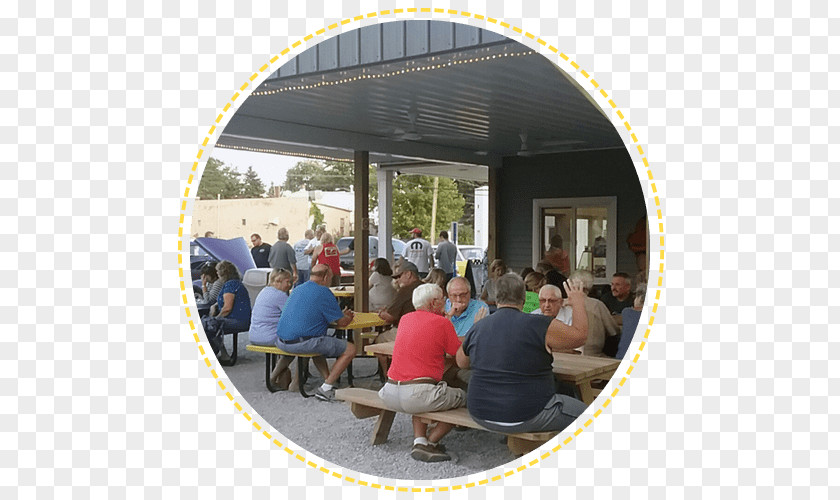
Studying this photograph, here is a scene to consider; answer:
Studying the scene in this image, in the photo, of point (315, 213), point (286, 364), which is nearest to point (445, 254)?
point (286, 364)

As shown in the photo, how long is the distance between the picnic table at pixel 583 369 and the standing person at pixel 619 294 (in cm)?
139

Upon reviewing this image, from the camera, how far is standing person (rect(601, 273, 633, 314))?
674cm

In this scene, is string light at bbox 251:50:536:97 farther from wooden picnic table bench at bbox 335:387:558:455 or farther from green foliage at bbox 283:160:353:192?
green foliage at bbox 283:160:353:192

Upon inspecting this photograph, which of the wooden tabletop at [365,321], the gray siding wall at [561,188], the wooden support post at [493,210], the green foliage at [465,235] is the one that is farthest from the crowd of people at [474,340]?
the green foliage at [465,235]

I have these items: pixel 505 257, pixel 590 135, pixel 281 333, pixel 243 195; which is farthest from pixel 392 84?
pixel 243 195

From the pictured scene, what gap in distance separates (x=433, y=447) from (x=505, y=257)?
8804 millimetres

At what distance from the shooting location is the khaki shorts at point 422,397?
4848 millimetres

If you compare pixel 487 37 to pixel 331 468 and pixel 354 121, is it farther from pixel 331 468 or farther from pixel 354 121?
pixel 354 121

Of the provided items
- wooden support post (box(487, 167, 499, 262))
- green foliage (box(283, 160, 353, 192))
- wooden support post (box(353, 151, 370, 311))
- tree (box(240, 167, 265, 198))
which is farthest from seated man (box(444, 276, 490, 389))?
tree (box(240, 167, 265, 198))

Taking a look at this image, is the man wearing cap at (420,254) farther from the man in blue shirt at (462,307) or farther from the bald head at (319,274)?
the man in blue shirt at (462,307)

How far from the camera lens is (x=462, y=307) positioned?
5.80 metres

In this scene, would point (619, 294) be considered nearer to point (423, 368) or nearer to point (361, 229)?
point (423, 368)

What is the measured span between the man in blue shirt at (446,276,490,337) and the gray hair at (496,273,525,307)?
4.09 ft

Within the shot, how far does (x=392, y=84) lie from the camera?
670 centimetres
